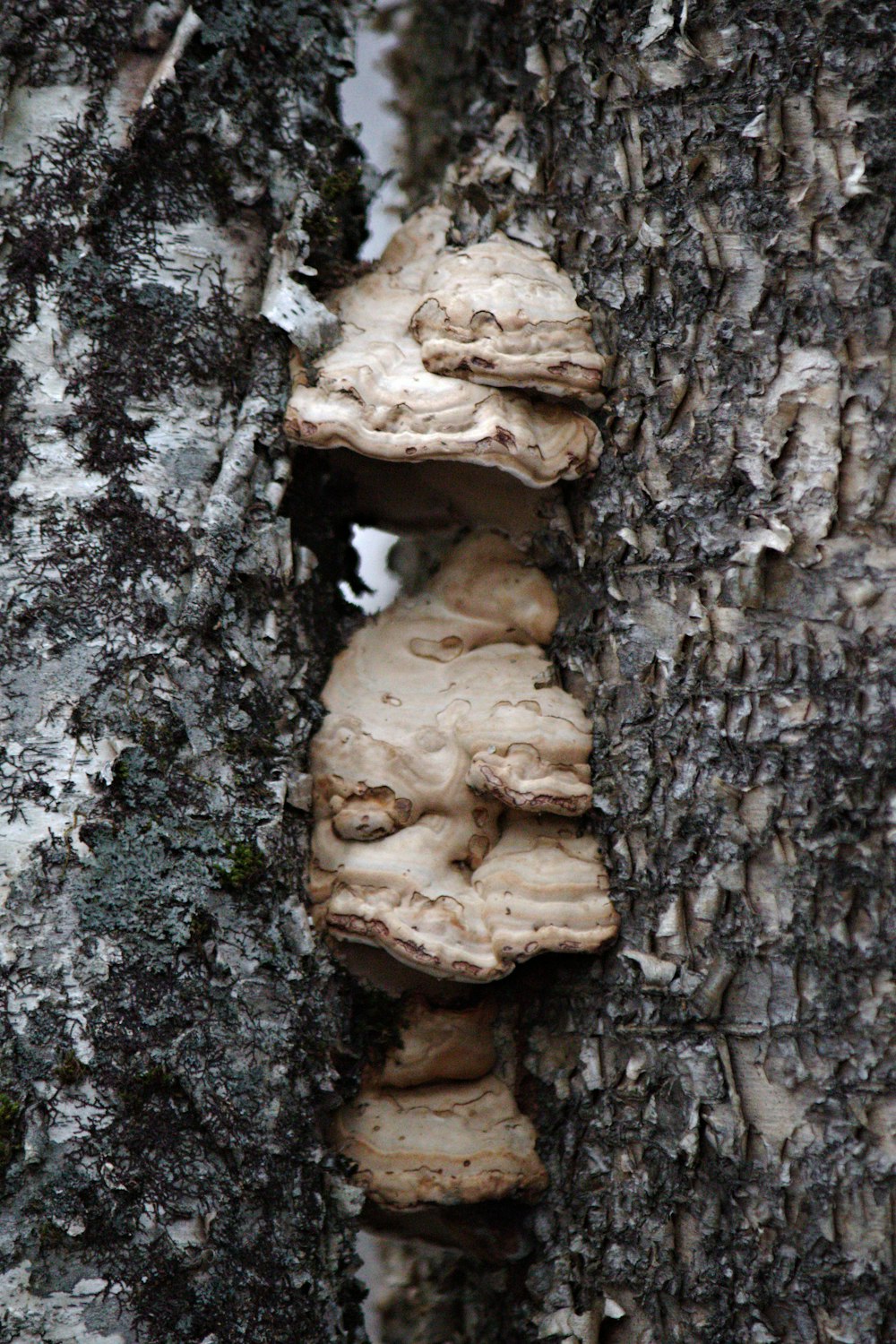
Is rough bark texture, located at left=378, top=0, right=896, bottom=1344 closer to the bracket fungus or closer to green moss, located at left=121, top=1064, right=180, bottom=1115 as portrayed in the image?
the bracket fungus

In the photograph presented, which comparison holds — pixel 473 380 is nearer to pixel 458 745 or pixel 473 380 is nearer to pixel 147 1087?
pixel 458 745

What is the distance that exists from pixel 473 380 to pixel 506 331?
172 mm

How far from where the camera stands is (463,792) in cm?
322

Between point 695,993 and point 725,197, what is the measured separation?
2.22 metres

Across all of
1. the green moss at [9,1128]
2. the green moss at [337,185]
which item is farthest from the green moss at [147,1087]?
the green moss at [337,185]

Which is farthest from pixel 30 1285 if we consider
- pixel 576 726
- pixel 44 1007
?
pixel 576 726

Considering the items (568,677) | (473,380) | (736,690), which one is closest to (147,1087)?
(568,677)

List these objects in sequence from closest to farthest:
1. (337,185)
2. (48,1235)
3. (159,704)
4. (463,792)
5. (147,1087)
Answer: (48,1235) → (147,1087) → (159,704) → (463,792) → (337,185)

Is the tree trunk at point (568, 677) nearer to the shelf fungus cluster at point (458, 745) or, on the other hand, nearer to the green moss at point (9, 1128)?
the green moss at point (9, 1128)

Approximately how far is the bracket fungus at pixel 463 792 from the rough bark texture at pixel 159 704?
0.15 m

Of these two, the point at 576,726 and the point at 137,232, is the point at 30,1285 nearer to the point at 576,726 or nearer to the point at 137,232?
the point at 576,726

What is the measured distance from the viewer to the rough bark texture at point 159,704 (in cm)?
282

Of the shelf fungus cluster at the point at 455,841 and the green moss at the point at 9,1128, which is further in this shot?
the shelf fungus cluster at the point at 455,841

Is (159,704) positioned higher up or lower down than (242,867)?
higher up
